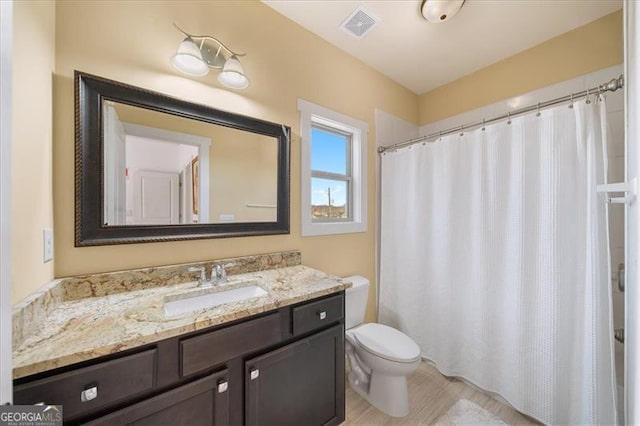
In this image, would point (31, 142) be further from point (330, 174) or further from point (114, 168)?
point (330, 174)

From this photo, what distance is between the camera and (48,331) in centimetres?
81

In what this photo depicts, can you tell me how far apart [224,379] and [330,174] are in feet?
5.25

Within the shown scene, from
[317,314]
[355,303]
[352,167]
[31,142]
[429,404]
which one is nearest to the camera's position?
[31,142]

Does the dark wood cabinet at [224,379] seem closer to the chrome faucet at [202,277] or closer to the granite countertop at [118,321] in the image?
the granite countertop at [118,321]

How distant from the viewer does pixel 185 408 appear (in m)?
0.89

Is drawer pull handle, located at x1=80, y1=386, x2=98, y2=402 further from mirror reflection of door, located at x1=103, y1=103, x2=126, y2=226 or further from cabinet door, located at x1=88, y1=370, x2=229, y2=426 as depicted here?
mirror reflection of door, located at x1=103, y1=103, x2=126, y2=226

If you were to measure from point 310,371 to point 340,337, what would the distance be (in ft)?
0.76

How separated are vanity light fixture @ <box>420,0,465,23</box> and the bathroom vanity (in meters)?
1.82

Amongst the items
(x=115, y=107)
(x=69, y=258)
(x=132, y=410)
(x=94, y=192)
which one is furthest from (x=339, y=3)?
(x=132, y=410)

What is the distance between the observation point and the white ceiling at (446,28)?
1.61 meters

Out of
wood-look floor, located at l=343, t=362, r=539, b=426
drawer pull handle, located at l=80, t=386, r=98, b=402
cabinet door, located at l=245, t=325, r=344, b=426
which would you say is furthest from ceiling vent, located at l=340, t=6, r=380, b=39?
wood-look floor, located at l=343, t=362, r=539, b=426

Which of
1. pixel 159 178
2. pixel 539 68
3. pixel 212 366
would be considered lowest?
A: pixel 212 366

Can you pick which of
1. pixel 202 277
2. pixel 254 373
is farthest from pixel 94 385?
pixel 202 277

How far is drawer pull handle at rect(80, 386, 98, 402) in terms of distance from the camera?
28.4 inches
